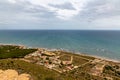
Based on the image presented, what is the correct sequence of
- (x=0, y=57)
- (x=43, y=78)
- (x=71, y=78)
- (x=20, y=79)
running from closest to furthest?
1. (x=20, y=79)
2. (x=43, y=78)
3. (x=71, y=78)
4. (x=0, y=57)

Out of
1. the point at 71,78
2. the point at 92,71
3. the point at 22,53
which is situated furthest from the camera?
the point at 22,53

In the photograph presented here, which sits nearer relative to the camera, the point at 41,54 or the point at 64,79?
the point at 64,79

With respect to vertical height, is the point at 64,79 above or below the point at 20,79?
below

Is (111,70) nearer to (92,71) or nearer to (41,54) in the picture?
(92,71)

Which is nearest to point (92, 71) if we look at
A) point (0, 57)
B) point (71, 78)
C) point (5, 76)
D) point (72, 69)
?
point (72, 69)

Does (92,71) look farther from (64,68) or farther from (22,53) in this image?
(22,53)

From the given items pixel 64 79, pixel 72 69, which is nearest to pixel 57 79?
pixel 64 79

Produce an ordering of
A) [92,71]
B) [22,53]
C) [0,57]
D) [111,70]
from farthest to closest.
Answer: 1. [22,53]
2. [0,57]
3. [111,70]
4. [92,71]

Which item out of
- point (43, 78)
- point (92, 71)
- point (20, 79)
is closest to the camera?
point (20, 79)

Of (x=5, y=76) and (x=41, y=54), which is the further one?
(x=41, y=54)

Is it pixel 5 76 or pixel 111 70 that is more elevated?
pixel 5 76
